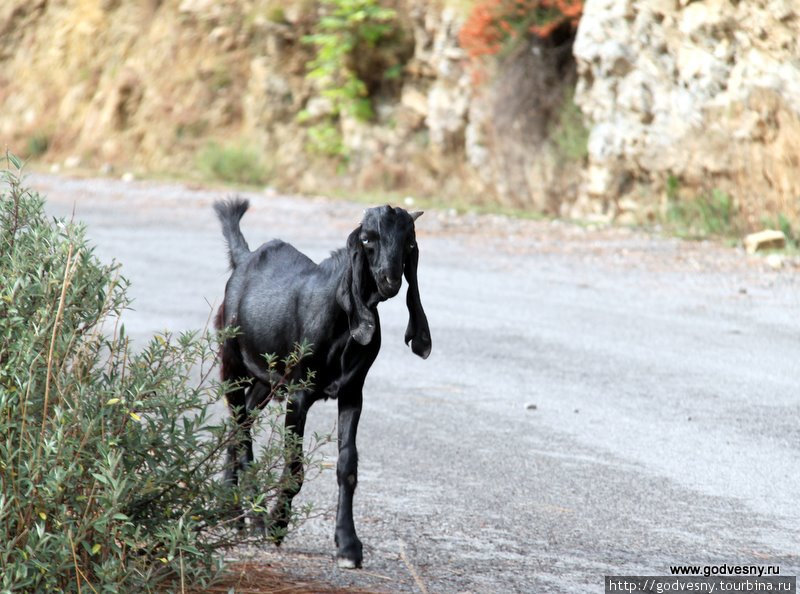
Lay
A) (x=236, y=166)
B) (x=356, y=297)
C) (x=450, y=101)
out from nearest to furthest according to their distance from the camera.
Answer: (x=356, y=297) < (x=450, y=101) < (x=236, y=166)

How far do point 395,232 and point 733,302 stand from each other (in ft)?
24.5

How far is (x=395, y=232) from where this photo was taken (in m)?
4.14

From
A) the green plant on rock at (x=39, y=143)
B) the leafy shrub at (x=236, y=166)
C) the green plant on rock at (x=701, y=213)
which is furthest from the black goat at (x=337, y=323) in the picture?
the green plant on rock at (x=39, y=143)

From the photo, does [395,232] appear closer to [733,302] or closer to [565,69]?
[733,302]

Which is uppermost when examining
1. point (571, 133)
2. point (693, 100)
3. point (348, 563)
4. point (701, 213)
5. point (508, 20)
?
point (508, 20)

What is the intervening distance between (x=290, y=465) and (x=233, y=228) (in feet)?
5.89

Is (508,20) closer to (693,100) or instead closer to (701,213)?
(693,100)

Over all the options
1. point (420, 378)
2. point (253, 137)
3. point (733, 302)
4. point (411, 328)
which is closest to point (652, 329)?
point (733, 302)

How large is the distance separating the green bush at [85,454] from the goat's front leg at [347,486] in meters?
0.57

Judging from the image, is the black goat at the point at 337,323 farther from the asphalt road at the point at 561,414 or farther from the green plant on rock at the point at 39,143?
the green plant on rock at the point at 39,143

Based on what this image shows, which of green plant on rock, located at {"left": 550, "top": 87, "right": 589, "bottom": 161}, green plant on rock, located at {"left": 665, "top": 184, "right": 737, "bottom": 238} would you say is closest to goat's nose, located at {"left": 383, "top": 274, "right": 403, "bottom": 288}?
green plant on rock, located at {"left": 665, "top": 184, "right": 737, "bottom": 238}

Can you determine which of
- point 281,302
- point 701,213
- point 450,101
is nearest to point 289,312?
point 281,302

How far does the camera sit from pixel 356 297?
4.30 meters

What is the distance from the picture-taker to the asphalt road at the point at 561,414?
4.81 m
